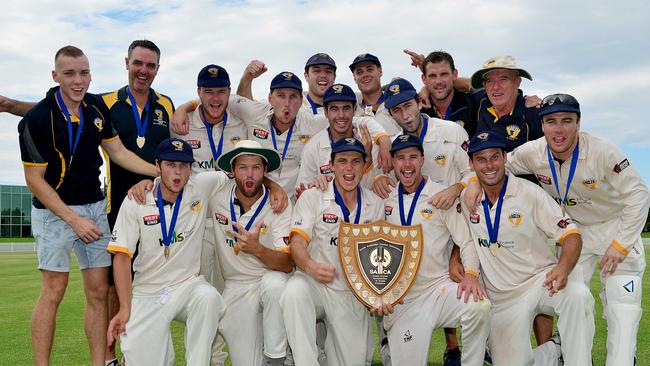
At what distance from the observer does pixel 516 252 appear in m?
5.94

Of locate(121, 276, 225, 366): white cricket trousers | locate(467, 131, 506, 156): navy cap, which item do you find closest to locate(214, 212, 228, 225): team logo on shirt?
locate(121, 276, 225, 366): white cricket trousers

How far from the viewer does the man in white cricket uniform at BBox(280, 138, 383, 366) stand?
5910 mm

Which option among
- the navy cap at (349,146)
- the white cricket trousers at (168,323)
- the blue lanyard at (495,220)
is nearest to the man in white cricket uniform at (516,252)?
the blue lanyard at (495,220)

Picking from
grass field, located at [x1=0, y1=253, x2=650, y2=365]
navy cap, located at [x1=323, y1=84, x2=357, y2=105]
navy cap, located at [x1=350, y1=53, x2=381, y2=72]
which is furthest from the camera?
navy cap, located at [x1=350, y1=53, x2=381, y2=72]

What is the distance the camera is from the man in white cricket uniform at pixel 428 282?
5621 mm

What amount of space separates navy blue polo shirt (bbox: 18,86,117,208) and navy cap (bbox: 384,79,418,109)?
10.2ft

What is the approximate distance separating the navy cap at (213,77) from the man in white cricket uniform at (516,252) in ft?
9.65

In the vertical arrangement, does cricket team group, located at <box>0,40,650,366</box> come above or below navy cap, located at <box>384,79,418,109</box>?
below

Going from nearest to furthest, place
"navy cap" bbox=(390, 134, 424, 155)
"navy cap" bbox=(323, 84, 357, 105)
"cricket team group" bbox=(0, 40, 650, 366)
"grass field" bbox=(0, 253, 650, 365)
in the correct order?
1. "cricket team group" bbox=(0, 40, 650, 366)
2. "navy cap" bbox=(390, 134, 424, 155)
3. "navy cap" bbox=(323, 84, 357, 105)
4. "grass field" bbox=(0, 253, 650, 365)

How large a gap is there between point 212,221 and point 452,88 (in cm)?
352

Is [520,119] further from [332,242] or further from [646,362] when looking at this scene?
[646,362]

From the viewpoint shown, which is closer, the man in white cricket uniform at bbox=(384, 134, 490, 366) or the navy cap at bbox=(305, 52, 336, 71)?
the man in white cricket uniform at bbox=(384, 134, 490, 366)

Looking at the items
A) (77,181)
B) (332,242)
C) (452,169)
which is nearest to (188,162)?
(77,181)

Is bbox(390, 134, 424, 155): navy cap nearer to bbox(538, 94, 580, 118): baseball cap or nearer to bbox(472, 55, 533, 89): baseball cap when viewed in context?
bbox(538, 94, 580, 118): baseball cap
